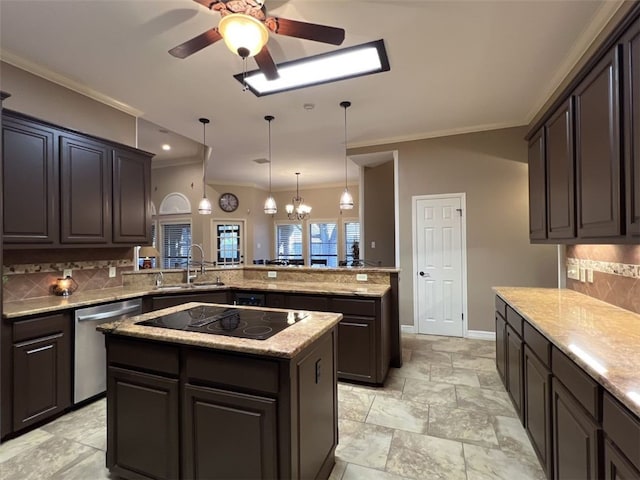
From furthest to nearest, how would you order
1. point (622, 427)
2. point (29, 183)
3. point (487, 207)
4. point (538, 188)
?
point (487, 207), point (538, 188), point (29, 183), point (622, 427)

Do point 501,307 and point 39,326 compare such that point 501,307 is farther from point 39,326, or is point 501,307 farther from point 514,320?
point 39,326

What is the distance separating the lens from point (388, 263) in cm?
589

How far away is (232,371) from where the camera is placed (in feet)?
4.72

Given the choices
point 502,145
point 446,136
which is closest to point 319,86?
point 446,136

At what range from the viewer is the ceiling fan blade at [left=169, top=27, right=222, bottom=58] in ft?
6.21

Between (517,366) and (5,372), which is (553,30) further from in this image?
(5,372)

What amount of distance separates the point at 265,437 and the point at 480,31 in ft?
10.0

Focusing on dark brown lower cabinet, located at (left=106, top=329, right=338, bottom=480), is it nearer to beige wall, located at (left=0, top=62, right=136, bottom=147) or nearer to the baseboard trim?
beige wall, located at (left=0, top=62, right=136, bottom=147)

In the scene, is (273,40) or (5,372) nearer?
(5,372)

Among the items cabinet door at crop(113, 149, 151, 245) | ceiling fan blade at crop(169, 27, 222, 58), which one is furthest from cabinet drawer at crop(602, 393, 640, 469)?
cabinet door at crop(113, 149, 151, 245)

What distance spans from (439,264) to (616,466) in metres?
3.66

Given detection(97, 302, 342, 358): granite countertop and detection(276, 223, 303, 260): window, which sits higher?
detection(276, 223, 303, 260): window

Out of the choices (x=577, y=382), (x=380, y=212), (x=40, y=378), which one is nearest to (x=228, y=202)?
(x=380, y=212)

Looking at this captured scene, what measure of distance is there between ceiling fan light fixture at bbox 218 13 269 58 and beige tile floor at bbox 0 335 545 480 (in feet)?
8.32
